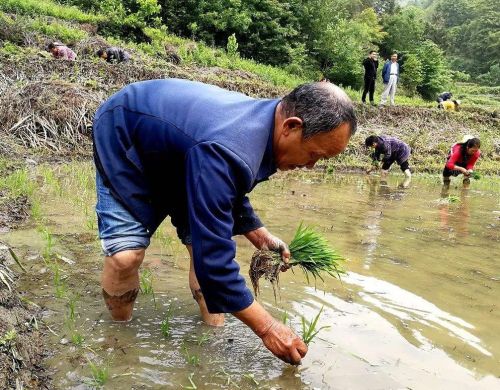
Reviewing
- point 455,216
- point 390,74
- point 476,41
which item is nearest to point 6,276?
point 455,216

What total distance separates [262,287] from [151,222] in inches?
46.2

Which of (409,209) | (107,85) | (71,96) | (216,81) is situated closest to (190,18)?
(216,81)

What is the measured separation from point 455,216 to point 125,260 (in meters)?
5.21

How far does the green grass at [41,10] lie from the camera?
15945mm

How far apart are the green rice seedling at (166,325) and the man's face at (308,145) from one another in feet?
3.49

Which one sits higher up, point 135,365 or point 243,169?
point 243,169

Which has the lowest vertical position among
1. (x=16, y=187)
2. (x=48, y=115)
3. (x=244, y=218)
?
(x=16, y=187)

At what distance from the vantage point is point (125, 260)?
7.41 feet

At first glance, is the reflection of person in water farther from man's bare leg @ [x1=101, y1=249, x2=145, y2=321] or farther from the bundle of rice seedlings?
man's bare leg @ [x1=101, y1=249, x2=145, y2=321]

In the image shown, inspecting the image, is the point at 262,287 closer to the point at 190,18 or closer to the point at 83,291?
the point at 83,291

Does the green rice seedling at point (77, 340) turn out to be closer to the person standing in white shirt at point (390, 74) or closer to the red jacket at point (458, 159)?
the red jacket at point (458, 159)

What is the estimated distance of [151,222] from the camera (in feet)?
7.70

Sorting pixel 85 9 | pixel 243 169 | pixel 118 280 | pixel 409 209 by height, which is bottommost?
pixel 409 209

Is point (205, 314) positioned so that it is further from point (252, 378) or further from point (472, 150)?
point (472, 150)
